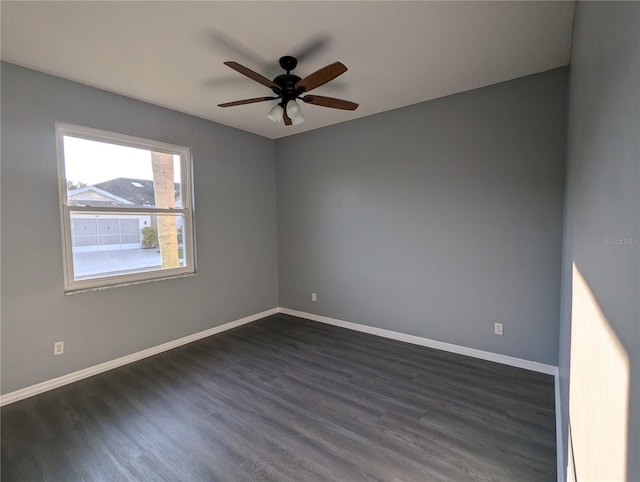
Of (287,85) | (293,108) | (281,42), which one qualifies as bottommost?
(293,108)

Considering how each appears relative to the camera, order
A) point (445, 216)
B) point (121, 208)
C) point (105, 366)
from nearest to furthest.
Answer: point (105, 366) → point (121, 208) → point (445, 216)

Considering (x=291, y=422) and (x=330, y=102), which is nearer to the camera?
(x=291, y=422)

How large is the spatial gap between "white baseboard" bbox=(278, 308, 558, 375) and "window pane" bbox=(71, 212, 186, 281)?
2.11 m

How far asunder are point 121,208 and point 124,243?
37 cm

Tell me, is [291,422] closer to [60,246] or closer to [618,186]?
[618,186]

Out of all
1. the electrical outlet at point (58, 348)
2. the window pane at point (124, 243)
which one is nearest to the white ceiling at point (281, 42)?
the window pane at point (124, 243)

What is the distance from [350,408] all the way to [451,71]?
2975 mm

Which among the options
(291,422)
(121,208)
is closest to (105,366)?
(121,208)

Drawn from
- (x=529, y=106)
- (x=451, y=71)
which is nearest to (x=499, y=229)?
(x=529, y=106)

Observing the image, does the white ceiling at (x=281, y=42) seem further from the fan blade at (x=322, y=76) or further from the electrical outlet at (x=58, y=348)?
the electrical outlet at (x=58, y=348)

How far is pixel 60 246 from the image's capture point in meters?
2.74

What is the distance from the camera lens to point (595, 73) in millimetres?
1003

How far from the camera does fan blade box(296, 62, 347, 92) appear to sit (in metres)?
1.96

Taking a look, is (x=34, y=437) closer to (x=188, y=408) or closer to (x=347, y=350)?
(x=188, y=408)
